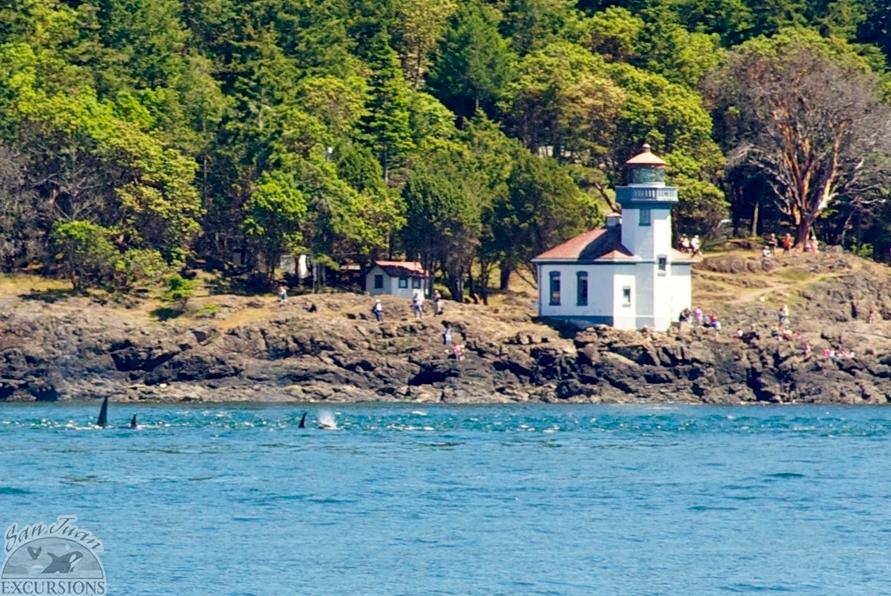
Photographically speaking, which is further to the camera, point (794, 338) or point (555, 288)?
point (555, 288)

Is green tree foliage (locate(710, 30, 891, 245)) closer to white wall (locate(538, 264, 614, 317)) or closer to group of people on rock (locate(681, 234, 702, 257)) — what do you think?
group of people on rock (locate(681, 234, 702, 257))

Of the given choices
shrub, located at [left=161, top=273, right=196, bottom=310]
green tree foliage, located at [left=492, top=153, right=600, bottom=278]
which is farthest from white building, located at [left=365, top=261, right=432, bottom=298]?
shrub, located at [left=161, top=273, right=196, bottom=310]

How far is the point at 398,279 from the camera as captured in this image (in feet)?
333

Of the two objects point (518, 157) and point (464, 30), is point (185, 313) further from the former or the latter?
point (464, 30)

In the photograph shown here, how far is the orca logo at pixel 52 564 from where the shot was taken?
40969 millimetres

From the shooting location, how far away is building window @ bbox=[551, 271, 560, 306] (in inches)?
3888

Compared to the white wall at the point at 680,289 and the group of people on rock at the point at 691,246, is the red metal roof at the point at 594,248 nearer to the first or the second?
the white wall at the point at 680,289

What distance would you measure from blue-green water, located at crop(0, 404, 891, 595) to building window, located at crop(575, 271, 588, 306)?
1516 centimetres

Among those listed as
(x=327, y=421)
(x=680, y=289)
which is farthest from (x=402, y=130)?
Answer: (x=327, y=421)

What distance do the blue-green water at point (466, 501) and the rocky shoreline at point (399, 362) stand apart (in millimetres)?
9684

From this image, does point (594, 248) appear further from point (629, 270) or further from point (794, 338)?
point (794, 338)

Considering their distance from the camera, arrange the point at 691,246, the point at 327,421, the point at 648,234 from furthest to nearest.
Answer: the point at 691,246
the point at 648,234
the point at 327,421

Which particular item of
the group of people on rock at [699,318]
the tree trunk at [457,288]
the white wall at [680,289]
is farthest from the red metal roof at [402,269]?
the group of people on rock at [699,318]

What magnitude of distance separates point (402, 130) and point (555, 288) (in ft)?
58.0
